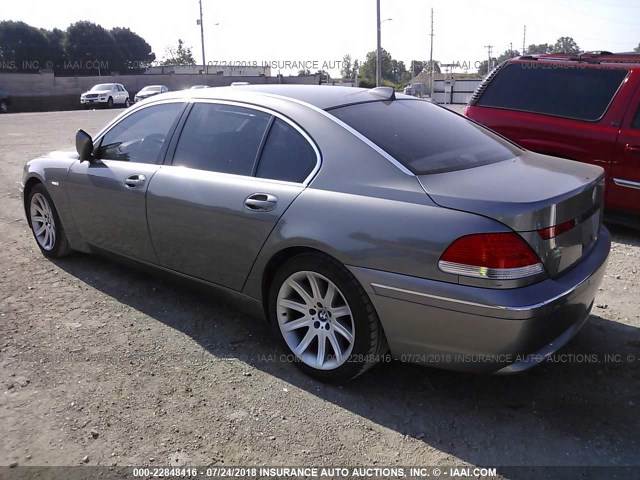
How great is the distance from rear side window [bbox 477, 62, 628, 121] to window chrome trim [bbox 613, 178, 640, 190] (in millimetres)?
716

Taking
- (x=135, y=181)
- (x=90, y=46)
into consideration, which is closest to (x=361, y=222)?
(x=135, y=181)

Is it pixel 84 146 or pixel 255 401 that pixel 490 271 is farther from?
pixel 84 146

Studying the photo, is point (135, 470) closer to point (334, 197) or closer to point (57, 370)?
point (57, 370)

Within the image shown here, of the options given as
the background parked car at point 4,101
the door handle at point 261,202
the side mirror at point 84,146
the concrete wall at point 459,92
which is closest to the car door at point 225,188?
the door handle at point 261,202

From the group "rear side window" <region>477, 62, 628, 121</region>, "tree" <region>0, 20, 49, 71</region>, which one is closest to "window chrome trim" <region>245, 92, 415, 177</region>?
"rear side window" <region>477, 62, 628, 121</region>

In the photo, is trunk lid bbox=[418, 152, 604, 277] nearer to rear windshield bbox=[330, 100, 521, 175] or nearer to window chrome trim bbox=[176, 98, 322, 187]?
rear windshield bbox=[330, 100, 521, 175]

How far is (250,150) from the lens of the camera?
3.47 metres

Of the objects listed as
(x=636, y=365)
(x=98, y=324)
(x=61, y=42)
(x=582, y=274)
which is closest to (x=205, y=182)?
(x=98, y=324)

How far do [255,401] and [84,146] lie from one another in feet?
8.60

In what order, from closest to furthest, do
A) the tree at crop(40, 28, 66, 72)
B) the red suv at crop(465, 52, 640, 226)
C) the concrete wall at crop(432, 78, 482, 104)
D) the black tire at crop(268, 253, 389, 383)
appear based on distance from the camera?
the black tire at crop(268, 253, 389, 383), the red suv at crop(465, 52, 640, 226), the concrete wall at crop(432, 78, 482, 104), the tree at crop(40, 28, 66, 72)

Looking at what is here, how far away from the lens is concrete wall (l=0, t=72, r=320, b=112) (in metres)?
43.5

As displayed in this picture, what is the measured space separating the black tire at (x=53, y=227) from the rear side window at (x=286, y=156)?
98.2 inches

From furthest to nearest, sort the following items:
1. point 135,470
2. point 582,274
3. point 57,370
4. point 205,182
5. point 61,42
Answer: point 61,42 < point 205,182 < point 57,370 < point 582,274 < point 135,470

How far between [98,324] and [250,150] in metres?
1.65
